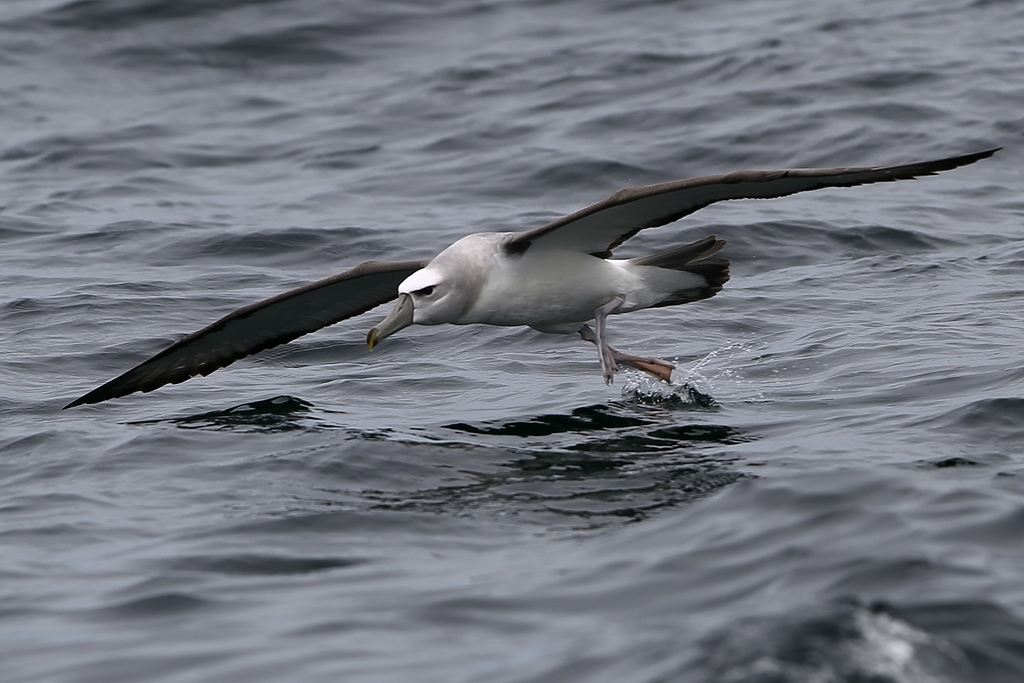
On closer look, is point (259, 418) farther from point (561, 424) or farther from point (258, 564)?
point (258, 564)

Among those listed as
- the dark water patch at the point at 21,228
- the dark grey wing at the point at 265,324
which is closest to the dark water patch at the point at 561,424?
the dark grey wing at the point at 265,324

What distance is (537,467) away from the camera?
26.6ft

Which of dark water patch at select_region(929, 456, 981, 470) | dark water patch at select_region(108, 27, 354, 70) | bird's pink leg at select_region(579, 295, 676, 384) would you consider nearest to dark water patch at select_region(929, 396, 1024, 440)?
dark water patch at select_region(929, 456, 981, 470)

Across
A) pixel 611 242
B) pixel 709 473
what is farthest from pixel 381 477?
pixel 611 242

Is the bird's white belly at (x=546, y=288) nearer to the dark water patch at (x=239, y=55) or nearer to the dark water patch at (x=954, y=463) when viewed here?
the dark water patch at (x=954, y=463)

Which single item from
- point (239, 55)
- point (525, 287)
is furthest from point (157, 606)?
point (239, 55)

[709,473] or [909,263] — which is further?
[909,263]

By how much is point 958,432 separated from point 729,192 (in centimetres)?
185

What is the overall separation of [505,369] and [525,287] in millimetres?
1580

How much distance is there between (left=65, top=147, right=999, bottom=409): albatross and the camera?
873cm

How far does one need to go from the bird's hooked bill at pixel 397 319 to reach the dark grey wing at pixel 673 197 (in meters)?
0.83

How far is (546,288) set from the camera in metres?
9.26

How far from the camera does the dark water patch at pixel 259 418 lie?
9.12 meters

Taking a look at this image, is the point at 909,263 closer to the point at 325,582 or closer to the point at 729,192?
the point at 729,192
